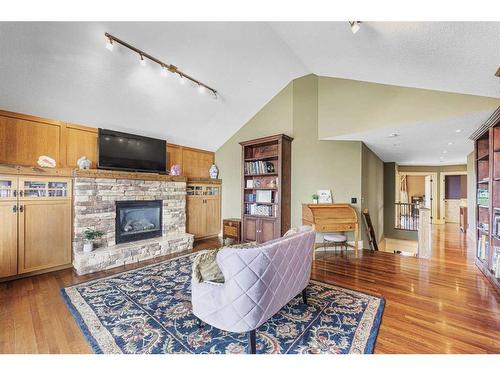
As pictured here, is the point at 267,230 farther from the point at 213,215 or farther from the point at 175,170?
the point at 175,170

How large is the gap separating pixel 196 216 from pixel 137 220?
4.62 ft

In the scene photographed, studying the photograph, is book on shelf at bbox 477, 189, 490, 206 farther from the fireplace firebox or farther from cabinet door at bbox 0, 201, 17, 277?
cabinet door at bbox 0, 201, 17, 277

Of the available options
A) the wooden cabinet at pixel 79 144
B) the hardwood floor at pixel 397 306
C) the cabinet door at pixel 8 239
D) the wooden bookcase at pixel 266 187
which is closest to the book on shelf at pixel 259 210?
the wooden bookcase at pixel 266 187

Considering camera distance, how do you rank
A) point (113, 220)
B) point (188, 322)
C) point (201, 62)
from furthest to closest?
point (113, 220) < point (201, 62) < point (188, 322)

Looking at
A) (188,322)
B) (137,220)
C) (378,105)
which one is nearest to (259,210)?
(137,220)

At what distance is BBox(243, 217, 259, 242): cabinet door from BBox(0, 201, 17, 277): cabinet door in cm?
363

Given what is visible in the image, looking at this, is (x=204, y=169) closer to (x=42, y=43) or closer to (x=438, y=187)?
(x=42, y=43)

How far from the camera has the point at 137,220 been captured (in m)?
4.06

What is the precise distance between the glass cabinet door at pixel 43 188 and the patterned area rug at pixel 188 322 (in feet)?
4.66

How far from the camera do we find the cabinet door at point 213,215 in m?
5.45

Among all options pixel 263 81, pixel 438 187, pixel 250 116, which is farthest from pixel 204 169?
pixel 438 187

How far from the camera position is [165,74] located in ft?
10.8

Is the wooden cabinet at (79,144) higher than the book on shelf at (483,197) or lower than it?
higher

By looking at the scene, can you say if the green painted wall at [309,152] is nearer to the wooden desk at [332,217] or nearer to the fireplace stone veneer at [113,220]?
the wooden desk at [332,217]
